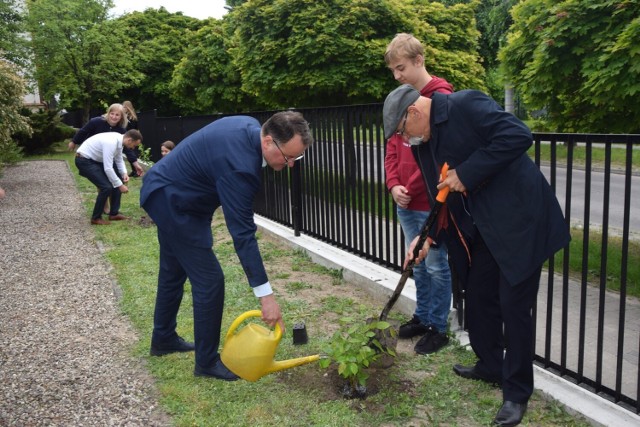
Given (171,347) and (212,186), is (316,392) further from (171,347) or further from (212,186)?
(212,186)

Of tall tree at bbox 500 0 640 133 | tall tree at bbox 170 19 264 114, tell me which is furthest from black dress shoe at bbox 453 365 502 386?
tall tree at bbox 170 19 264 114

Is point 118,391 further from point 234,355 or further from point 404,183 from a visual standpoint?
point 404,183

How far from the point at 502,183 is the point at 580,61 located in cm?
488

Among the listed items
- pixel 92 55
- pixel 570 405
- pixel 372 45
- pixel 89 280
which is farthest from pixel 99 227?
pixel 92 55

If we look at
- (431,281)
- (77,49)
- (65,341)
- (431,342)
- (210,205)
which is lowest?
(65,341)

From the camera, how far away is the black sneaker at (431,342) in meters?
4.12

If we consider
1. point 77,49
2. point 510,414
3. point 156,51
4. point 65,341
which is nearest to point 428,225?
point 510,414

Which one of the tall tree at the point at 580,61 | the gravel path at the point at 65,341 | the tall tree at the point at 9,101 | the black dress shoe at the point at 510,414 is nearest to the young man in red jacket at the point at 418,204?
the black dress shoe at the point at 510,414

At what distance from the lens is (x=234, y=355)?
361 centimetres

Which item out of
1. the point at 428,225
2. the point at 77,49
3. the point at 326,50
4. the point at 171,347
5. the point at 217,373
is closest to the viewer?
the point at 428,225

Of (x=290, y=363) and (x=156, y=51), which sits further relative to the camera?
(x=156, y=51)

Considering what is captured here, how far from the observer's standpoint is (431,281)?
416 centimetres

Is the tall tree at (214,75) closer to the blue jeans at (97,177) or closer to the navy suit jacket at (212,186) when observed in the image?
the blue jeans at (97,177)

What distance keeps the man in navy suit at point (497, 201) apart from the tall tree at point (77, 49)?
2478 centimetres
